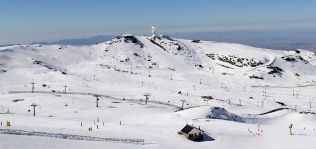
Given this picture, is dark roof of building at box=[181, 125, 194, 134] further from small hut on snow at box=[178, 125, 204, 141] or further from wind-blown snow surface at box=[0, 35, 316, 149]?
wind-blown snow surface at box=[0, 35, 316, 149]

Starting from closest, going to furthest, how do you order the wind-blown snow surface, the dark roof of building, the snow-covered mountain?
the dark roof of building → the wind-blown snow surface → the snow-covered mountain

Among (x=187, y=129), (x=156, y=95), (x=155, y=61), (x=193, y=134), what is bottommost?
(x=193, y=134)

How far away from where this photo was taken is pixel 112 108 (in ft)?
322

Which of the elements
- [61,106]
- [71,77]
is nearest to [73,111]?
[61,106]

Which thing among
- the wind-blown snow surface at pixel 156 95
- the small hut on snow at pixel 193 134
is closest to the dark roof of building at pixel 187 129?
the small hut on snow at pixel 193 134

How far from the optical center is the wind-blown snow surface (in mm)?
64000

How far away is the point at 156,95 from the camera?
123375 millimetres

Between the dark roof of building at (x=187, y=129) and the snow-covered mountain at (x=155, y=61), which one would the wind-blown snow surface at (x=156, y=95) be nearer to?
the snow-covered mountain at (x=155, y=61)

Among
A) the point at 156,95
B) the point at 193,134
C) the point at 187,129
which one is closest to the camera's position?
the point at 193,134

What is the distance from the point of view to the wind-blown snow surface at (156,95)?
6400 centimetres

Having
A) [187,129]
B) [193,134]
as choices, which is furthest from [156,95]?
[193,134]

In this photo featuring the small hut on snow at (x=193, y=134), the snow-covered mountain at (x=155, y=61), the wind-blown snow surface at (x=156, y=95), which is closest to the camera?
the small hut on snow at (x=193, y=134)

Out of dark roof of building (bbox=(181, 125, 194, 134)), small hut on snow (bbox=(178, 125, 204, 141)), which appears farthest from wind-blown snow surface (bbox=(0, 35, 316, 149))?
dark roof of building (bbox=(181, 125, 194, 134))

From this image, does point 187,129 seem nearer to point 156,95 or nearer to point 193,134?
point 193,134
